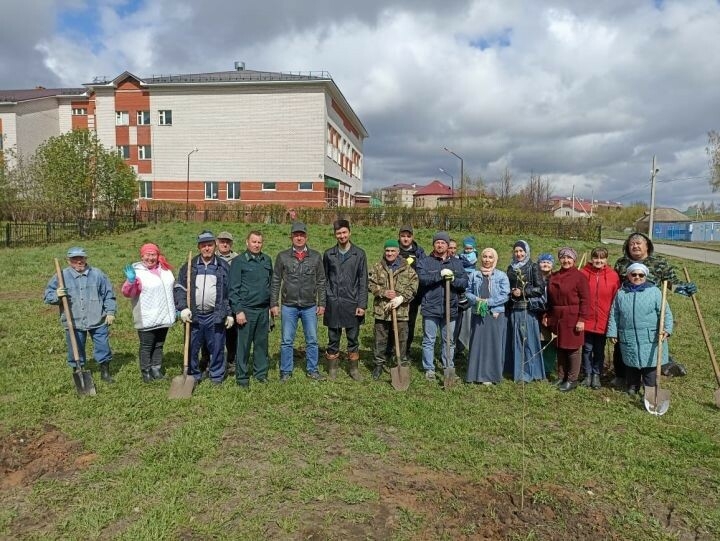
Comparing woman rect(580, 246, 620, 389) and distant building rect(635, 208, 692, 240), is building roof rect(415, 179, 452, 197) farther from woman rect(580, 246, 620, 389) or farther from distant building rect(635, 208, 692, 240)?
woman rect(580, 246, 620, 389)

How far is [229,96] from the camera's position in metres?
36.3

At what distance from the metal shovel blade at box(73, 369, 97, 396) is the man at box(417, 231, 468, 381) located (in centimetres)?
385

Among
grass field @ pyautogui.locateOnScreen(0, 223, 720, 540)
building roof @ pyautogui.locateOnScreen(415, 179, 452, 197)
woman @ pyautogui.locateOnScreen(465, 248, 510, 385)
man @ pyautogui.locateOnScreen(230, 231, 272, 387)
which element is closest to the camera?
grass field @ pyautogui.locateOnScreen(0, 223, 720, 540)

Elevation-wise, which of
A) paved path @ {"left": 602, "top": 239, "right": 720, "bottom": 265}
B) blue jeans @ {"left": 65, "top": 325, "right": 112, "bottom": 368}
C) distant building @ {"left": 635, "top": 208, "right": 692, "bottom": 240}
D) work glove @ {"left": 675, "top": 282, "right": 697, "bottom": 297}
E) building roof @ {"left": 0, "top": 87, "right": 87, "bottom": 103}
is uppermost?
building roof @ {"left": 0, "top": 87, "right": 87, "bottom": 103}

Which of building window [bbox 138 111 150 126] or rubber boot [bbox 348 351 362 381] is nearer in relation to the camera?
rubber boot [bbox 348 351 362 381]

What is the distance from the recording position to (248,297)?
17.7ft

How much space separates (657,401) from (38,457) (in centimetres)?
595

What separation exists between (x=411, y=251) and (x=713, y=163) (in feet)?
137

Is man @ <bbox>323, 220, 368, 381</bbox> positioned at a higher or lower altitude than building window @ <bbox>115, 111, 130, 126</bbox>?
lower

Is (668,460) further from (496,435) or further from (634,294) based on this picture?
(634,294)

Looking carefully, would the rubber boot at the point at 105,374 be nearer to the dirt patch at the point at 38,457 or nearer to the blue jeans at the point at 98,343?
the blue jeans at the point at 98,343

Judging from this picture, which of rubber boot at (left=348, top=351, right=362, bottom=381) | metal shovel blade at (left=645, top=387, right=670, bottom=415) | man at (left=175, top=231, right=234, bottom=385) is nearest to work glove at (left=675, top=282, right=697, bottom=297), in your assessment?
metal shovel blade at (left=645, top=387, right=670, bottom=415)

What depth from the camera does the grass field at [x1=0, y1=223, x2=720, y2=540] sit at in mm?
3123

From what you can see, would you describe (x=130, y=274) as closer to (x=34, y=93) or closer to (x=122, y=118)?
(x=122, y=118)
